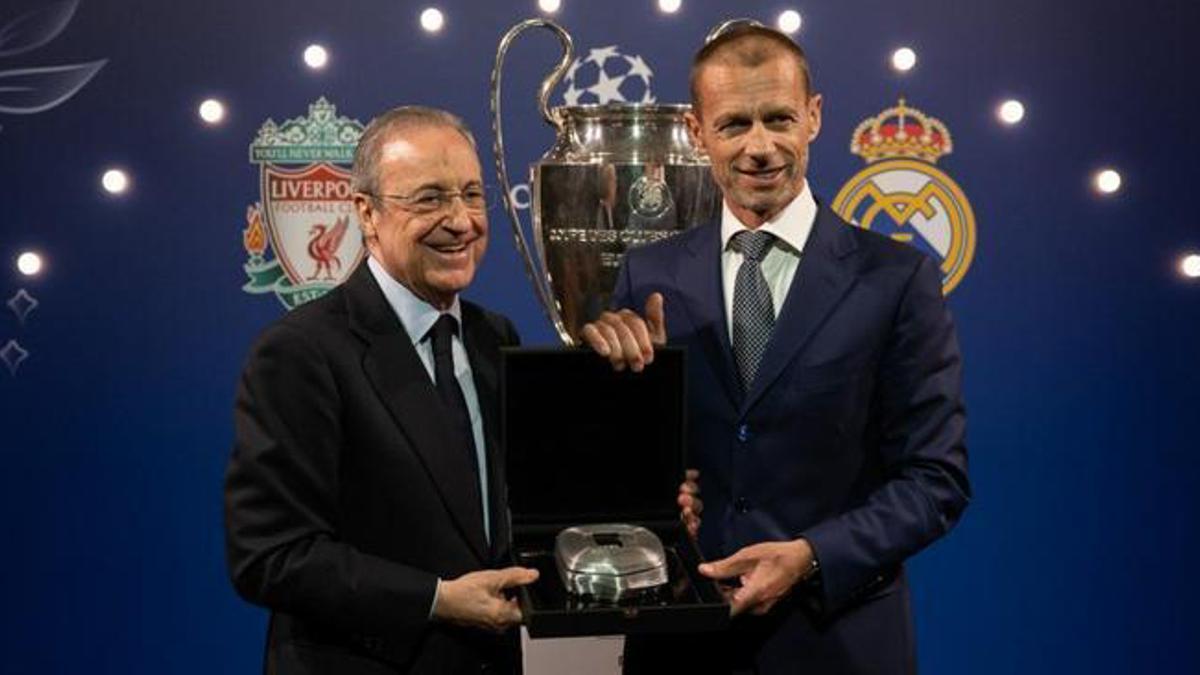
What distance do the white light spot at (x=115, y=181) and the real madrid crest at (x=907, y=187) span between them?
4.92ft

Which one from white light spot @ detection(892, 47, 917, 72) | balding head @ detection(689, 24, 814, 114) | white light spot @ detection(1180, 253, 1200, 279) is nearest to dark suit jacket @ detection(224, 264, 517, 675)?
balding head @ detection(689, 24, 814, 114)

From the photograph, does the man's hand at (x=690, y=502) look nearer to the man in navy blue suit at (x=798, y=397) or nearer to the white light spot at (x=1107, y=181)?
the man in navy blue suit at (x=798, y=397)

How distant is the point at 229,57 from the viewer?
289 centimetres

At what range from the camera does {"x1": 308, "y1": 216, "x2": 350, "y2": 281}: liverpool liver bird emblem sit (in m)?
2.87

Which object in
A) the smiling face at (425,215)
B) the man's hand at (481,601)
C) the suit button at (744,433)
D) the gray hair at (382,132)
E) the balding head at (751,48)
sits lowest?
the man's hand at (481,601)

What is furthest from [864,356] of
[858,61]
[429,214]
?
[858,61]

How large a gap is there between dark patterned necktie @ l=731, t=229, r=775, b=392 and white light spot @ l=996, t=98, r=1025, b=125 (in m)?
1.37

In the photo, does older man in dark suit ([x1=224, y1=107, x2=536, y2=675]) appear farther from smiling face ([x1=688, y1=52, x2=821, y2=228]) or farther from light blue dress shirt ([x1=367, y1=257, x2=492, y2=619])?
smiling face ([x1=688, y1=52, x2=821, y2=228])

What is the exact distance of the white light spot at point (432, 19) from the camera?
2.91 m

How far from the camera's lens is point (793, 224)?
1778 mm

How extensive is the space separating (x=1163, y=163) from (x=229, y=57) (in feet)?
6.56

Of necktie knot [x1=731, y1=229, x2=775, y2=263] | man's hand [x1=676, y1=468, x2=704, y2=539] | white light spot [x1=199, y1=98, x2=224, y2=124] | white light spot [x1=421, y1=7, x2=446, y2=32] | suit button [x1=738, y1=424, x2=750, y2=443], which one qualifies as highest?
white light spot [x1=421, y1=7, x2=446, y2=32]

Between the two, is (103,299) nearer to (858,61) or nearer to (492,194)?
(492,194)

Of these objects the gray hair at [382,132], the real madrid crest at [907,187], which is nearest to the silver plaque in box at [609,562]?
the gray hair at [382,132]
